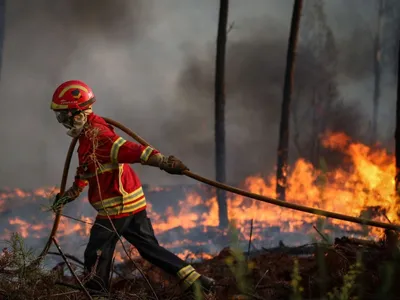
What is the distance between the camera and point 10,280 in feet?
11.8

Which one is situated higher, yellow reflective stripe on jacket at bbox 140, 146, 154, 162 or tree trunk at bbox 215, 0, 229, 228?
tree trunk at bbox 215, 0, 229, 228

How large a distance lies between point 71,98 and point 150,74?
7.97 m

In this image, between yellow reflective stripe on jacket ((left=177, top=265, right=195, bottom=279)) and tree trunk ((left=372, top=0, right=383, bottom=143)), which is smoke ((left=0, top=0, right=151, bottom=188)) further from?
tree trunk ((left=372, top=0, right=383, bottom=143))

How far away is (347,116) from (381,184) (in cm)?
687

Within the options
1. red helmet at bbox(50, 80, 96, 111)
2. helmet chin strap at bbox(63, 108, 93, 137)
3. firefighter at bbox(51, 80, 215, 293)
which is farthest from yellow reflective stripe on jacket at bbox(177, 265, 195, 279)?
red helmet at bbox(50, 80, 96, 111)

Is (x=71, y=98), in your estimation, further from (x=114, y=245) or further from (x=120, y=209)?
(x=114, y=245)

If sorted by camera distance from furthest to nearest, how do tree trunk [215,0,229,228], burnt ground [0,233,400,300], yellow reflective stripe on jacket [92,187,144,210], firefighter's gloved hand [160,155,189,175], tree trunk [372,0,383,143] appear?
1. tree trunk [372,0,383,143]
2. tree trunk [215,0,229,228]
3. yellow reflective stripe on jacket [92,187,144,210]
4. firefighter's gloved hand [160,155,189,175]
5. burnt ground [0,233,400,300]

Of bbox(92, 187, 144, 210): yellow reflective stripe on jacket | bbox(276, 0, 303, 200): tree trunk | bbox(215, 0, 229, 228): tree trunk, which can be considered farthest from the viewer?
bbox(276, 0, 303, 200): tree trunk

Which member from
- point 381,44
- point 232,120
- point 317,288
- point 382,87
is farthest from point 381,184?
point 381,44

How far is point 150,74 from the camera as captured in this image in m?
11.9

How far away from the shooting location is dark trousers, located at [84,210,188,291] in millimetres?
3998

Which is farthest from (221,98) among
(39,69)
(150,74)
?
(39,69)

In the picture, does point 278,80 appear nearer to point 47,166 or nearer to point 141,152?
point 47,166

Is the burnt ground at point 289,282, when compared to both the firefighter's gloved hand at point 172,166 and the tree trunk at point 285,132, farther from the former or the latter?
the tree trunk at point 285,132
